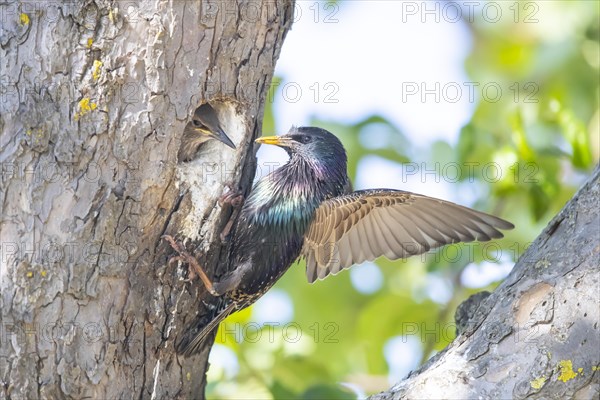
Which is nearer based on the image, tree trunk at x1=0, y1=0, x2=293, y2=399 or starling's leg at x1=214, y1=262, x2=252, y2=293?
tree trunk at x1=0, y1=0, x2=293, y2=399

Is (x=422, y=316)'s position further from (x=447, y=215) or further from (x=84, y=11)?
(x=84, y=11)

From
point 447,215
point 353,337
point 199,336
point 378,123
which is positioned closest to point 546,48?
point 378,123

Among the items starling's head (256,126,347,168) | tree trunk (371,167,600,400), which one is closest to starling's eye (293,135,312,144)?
starling's head (256,126,347,168)

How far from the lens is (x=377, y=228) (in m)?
4.54

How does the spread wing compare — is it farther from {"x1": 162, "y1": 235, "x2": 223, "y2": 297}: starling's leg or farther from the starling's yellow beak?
{"x1": 162, "y1": 235, "x2": 223, "y2": 297}: starling's leg

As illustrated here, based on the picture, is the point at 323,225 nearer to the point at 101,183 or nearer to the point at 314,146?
the point at 314,146

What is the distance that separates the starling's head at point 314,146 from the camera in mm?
4664

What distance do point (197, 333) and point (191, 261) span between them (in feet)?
1.26

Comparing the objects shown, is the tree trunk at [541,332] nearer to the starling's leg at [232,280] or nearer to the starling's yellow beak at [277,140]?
the starling's leg at [232,280]

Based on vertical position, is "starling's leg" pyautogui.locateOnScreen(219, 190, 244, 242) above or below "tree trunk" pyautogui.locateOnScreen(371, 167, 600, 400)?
above

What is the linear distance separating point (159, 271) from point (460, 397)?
1460 mm

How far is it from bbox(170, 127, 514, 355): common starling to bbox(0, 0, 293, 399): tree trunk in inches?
20.9

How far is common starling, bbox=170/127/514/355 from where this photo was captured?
4.38 m

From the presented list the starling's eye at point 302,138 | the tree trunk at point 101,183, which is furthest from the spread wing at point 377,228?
the tree trunk at point 101,183
